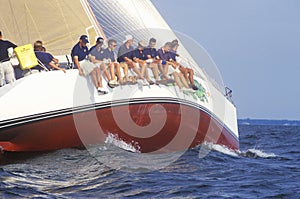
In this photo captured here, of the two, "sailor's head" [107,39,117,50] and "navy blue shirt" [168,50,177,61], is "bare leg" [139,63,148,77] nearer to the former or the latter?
"sailor's head" [107,39,117,50]

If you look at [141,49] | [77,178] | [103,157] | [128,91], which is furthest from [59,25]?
[77,178]

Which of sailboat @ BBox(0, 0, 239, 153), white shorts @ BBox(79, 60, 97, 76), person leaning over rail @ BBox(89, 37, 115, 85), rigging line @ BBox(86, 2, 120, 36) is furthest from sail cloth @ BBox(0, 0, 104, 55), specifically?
white shorts @ BBox(79, 60, 97, 76)

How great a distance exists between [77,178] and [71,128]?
126cm

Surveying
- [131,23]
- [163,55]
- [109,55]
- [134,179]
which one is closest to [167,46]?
[163,55]

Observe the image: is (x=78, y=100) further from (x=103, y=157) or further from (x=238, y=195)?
(x=238, y=195)

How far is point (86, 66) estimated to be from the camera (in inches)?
367

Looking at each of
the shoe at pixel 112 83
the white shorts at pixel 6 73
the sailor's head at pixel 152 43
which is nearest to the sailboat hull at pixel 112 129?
the shoe at pixel 112 83

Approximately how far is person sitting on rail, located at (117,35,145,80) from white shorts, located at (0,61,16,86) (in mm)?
1579

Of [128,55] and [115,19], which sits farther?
[115,19]

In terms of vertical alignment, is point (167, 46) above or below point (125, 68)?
above

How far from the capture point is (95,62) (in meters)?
9.46

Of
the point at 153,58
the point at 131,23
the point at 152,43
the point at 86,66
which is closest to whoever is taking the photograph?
the point at 86,66

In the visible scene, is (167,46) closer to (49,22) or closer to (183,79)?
(183,79)

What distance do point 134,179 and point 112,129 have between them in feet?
5.20
